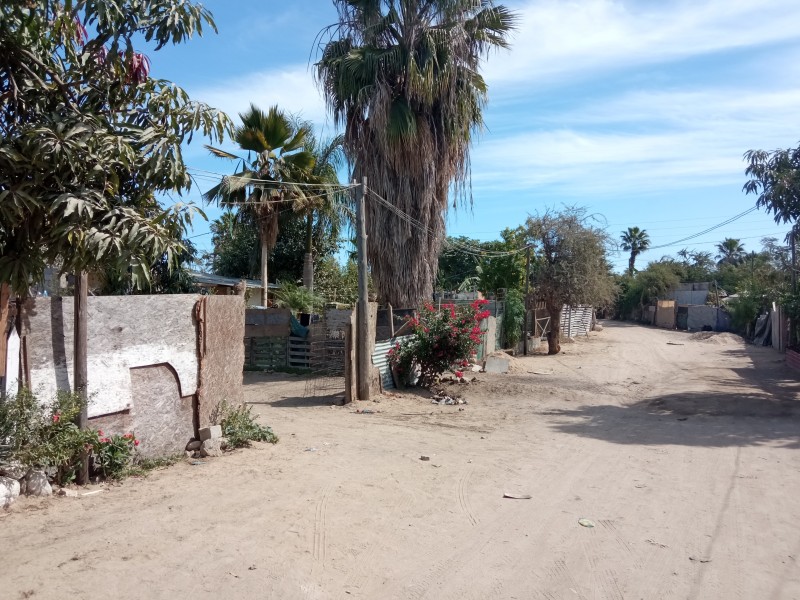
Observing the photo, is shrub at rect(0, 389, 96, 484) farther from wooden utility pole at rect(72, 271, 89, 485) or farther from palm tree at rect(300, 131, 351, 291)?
palm tree at rect(300, 131, 351, 291)

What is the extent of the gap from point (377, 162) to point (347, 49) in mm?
3181

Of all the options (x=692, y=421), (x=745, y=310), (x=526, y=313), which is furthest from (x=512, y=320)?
(x=745, y=310)

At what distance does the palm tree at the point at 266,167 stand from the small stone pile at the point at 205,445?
10759 millimetres

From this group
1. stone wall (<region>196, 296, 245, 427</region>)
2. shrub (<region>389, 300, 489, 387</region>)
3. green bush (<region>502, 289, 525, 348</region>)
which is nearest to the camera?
stone wall (<region>196, 296, 245, 427</region>)

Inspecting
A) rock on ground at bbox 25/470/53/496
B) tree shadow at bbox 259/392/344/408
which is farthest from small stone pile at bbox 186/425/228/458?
tree shadow at bbox 259/392/344/408

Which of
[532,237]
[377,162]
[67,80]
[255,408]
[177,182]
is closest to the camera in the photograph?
[177,182]

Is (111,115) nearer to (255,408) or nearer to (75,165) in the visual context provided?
(75,165)

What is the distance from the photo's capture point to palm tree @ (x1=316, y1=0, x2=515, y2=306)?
17344 mm

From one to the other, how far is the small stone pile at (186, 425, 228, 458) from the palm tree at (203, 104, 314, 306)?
10759mm

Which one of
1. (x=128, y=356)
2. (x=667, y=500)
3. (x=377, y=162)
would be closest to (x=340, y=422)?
(x=128, y=356)

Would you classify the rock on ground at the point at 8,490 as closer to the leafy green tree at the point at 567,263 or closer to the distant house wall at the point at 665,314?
the leafy green tree at the point at 567,263

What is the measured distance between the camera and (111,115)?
6.42 m

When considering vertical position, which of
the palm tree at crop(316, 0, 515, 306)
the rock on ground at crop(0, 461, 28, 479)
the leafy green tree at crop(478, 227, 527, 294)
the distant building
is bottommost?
the rock on ground at crop(0, 461, 28, 479)

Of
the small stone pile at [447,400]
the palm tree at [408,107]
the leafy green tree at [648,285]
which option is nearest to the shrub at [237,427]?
the small stone pile at [447,400]
